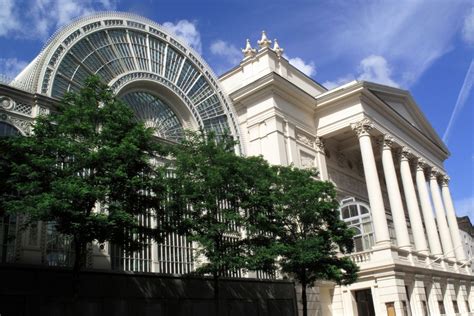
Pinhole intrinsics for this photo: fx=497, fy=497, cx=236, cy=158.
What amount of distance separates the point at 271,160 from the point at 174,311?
13.4 metres

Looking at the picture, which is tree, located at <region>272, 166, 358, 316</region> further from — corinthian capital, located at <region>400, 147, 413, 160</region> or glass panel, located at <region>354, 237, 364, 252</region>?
Result: corinthian capital, located at <region>400, 147, 413, 160</region>

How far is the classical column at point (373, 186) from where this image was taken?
32.6 metres

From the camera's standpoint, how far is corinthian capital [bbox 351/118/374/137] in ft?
118

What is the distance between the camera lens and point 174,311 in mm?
22641

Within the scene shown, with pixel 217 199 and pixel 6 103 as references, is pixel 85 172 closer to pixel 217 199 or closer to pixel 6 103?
pixel 6 103

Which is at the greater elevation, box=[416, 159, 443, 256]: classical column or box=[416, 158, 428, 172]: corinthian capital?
box=[416, 158, 428, 172]: corinthian capital

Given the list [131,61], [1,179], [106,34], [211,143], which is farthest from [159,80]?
[1,179]

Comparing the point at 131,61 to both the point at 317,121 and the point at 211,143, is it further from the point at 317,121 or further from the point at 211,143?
the point at 317,121

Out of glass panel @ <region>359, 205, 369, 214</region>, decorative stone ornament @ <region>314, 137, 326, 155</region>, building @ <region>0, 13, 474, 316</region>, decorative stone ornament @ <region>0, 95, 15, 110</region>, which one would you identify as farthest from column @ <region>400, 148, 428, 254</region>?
decorative stone ornament @ <region>0, 95, 15, 110</region>

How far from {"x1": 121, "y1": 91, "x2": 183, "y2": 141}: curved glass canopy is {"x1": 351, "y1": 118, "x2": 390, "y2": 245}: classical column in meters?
13.5

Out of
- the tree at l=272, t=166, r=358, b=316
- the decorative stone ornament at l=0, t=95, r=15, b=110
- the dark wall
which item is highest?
the decorative stone ornament at l=0, t=95, r=15, b=110

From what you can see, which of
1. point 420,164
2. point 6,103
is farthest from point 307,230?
point 420,164

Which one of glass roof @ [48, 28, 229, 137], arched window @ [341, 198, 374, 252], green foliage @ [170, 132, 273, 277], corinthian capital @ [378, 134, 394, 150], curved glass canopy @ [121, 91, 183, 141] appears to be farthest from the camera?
corinthian capital @ [378, 134, 394, 150]

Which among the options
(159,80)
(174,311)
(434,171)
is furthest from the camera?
(434,171)
